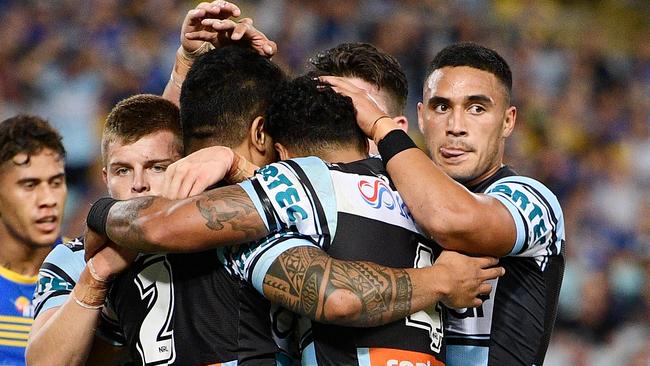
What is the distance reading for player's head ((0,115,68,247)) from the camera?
5.85m

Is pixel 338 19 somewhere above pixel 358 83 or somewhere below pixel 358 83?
above

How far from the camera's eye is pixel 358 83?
4.07 meters

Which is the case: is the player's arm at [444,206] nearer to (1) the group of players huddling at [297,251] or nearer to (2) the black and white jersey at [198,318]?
(1) the group of players huddling at [297,251]

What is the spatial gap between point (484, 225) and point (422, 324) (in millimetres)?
381

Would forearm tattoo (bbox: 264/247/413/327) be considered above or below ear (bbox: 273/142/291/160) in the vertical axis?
below

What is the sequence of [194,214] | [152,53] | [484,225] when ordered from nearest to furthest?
[194,214]
[484,225]
[152,53]

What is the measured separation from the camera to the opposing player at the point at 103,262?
129 inches

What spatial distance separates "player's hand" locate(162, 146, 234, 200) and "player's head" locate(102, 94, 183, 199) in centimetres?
57

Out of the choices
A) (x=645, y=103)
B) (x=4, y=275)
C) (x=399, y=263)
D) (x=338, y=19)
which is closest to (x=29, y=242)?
(x=4, y=275)

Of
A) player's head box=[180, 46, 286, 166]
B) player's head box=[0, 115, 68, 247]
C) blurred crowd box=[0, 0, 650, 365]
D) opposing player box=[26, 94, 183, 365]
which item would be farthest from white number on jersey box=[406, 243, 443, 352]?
blurred crowd box=[0, 0, 650, 365]

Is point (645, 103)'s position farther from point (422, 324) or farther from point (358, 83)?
point (422, 324)


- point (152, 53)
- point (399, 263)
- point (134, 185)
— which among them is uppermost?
point (152, 53)

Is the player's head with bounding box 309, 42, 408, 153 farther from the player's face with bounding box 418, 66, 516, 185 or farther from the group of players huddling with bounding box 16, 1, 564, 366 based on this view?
the group of players huddling with bounding box 16, 1, 564, 366

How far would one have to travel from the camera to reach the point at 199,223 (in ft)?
9.63
